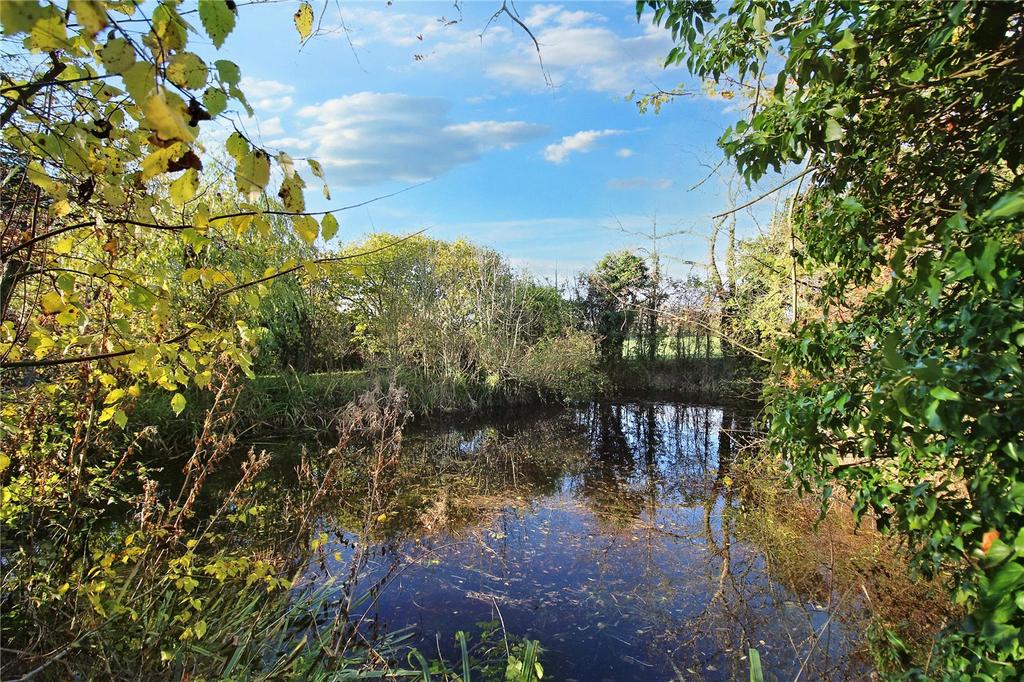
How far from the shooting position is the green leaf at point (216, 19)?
87 centimetres

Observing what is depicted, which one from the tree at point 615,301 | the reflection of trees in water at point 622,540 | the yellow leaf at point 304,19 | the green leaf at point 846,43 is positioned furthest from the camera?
the tree at point 615,301

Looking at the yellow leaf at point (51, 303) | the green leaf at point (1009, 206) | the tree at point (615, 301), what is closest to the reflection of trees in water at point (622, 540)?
the yellow leaf at point (51, 303)

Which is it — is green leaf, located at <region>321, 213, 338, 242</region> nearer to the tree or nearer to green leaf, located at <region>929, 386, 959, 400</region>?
green leaf, located at <region>929, 386, 959, 400</region>

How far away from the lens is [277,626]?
2.85 m

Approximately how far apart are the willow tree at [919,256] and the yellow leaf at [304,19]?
1.26m

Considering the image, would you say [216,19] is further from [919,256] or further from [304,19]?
[919,256]

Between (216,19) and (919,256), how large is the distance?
5.96ft

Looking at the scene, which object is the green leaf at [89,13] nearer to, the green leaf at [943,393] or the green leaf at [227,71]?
the green leaf at [227,71]

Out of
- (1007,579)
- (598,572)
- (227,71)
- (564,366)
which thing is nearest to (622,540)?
(598,572)

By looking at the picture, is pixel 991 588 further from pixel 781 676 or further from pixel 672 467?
pixel 672 467

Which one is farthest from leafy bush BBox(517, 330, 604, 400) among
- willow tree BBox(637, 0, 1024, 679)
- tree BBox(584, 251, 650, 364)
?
willow tree BBox(637, 0, 1024, 679)

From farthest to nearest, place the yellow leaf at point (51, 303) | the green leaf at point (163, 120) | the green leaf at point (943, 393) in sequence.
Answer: the yellow leaf at point (51, 303)
the green leaf at point (943, 393)
the green leaf at point (163, 120)

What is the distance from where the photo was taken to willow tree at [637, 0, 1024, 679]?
111 centimetres

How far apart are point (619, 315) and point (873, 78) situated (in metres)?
15.4
